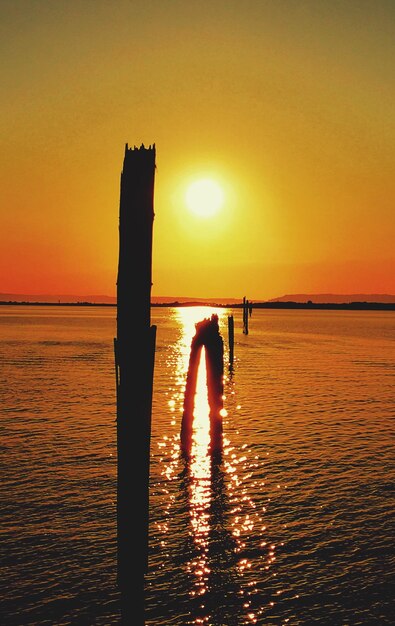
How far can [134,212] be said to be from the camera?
22.6ft

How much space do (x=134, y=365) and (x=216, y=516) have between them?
4915mm

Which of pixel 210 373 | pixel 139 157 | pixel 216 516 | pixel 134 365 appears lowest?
pixel 216 516

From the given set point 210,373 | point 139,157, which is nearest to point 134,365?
point 139,157

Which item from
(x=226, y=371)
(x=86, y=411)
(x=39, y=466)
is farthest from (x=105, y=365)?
(x=39, y=466)

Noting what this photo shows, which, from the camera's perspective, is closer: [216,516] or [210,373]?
[216,516]

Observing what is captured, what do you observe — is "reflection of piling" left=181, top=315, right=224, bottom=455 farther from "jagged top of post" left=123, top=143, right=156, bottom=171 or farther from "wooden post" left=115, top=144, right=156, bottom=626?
"jagged top of post" left=123, top=143, right=156, bottom=171

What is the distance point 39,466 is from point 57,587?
19.6ft

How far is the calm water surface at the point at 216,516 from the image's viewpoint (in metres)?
7.88

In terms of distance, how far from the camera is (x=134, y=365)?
23.4 ft

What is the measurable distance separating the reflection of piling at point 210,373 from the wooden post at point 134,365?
9411 mm

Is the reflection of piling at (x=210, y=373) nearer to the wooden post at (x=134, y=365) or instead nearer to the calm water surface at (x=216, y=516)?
the calm water surface at (x=216, y=516)

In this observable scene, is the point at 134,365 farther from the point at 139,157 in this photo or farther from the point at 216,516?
the point at 216,516

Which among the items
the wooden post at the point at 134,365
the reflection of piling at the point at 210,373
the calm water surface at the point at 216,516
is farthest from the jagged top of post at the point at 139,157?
the reflection of piling at the point at 210,373

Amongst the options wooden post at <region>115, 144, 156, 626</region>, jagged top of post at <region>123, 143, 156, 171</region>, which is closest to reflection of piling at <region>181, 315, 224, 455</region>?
wooden post at <region>115, 144, 156, 626</region>
